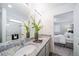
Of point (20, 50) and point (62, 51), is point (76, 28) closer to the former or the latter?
point (62, 51)

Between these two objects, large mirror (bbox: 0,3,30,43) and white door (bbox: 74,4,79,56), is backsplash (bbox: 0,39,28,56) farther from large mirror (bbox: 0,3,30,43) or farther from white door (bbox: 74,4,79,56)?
white door (bbox: 74,4,79,56)

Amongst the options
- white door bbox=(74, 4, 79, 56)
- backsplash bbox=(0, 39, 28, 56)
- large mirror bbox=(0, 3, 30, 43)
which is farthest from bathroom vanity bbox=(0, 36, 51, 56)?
white door bbox=(74, 4, 79, 56)

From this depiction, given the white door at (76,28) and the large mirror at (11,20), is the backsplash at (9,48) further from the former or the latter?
the white door at (76,28)

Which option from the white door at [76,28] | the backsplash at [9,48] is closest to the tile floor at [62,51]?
the white door at [76,28]

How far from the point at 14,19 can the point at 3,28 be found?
0.88 feet

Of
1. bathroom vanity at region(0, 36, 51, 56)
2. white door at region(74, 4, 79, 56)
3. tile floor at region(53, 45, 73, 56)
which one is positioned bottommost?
tile floor at region(53, 45, 73, 56)

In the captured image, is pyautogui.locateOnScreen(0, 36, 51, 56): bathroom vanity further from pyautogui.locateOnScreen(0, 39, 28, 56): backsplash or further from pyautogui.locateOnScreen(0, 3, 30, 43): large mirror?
pyautogui.locateOnScreen(0, 3, 30, 43): large mirror

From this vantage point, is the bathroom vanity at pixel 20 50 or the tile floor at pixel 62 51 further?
the tile floor at pixel 62 51

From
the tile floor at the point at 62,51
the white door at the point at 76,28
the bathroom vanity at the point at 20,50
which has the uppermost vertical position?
the white door at the point at 76,28

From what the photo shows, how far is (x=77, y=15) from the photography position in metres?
1.73

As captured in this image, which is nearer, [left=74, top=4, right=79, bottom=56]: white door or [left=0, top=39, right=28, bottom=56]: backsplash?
[left=0, top=39, right=28, bottom=56]: backsplash

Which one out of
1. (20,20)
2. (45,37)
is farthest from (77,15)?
(20,20)

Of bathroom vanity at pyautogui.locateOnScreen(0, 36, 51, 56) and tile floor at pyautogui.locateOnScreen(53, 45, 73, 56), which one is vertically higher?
bathroom vanity at pyautogui.locateOnScreen(0, 36, 51, 56)

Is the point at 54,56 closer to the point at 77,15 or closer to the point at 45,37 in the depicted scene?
the point at 45,37
